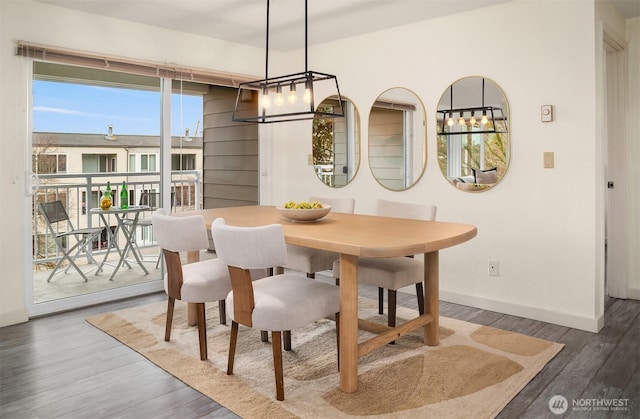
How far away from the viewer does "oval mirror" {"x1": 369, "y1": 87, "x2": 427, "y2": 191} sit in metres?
4.21

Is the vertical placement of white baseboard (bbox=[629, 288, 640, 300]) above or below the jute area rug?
above

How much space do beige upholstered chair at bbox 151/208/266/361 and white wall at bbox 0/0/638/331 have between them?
4.84 ft

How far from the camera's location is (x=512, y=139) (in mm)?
3609

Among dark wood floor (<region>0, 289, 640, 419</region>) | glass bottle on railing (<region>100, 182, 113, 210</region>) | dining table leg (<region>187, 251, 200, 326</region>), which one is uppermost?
glass bottle on railing (<region>100, 182, 113, 210</region>)

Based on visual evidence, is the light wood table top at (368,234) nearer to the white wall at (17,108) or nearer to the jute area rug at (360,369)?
the jute area rug at (360,369)

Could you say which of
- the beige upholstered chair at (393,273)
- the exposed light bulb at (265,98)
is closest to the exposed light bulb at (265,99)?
the exposed light bulb at (265,98)

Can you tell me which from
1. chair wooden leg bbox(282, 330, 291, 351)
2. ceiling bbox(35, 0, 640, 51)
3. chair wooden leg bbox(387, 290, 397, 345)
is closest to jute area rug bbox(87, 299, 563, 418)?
chair wooden leg bbox(282, 330, 291, 351)

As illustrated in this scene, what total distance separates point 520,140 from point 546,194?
458 mm

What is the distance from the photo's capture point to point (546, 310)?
3.49 m

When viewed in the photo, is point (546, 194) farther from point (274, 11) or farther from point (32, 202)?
point (32, 202)

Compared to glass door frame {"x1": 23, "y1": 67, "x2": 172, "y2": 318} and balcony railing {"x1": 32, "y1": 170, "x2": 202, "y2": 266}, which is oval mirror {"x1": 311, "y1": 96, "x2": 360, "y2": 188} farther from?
glass door frame {"x1": 23, "y1": 67, "x2": 172, "y2": 318}

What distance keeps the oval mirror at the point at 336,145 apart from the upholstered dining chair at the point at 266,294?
8.33 feet

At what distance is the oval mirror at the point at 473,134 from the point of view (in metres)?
3.68

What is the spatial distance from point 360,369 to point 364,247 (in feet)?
2.92
